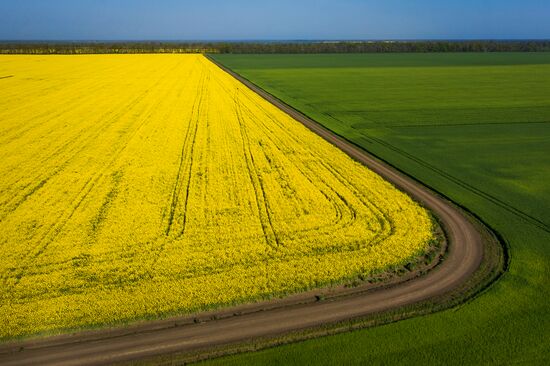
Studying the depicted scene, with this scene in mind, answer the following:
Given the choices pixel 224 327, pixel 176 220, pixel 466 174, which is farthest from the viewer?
pixel 466 174

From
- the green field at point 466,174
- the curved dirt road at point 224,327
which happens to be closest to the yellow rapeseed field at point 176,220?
the curved dirt road at point 224,327

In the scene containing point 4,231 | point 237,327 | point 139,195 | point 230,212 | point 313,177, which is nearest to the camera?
point 237,327

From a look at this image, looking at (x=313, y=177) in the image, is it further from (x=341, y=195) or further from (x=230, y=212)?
(x=230, y=212)

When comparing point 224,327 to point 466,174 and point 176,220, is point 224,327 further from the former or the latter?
point 466,174

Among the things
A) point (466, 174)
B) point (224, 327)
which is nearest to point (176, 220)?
point (224, 327)

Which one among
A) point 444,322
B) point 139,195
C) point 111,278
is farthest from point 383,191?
point 111,278

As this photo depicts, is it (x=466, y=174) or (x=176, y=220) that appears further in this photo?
(x=466, y=174)

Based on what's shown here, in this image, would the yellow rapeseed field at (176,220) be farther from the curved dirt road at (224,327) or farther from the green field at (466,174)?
the green field at (466,174)
